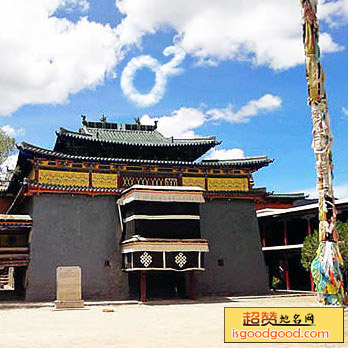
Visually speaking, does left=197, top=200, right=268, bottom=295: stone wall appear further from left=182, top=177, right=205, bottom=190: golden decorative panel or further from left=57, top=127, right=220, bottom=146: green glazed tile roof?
left=57, top=127, right=220, bottom=146: green glazed tile roof

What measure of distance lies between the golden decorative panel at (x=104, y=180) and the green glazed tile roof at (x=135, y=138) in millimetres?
1819

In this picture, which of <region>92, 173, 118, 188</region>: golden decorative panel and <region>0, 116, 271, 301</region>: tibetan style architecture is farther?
<region>92, 173, 118, 188</region>: golden decorative panel

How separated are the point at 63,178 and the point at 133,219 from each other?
3787 millimetres

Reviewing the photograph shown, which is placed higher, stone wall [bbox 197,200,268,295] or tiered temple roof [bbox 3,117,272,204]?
tiered temple roof [bbox 3,117,272,204]

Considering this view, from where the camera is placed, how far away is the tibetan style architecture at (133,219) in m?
21.2

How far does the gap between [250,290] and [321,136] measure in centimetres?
1350

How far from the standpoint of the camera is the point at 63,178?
2231 cm

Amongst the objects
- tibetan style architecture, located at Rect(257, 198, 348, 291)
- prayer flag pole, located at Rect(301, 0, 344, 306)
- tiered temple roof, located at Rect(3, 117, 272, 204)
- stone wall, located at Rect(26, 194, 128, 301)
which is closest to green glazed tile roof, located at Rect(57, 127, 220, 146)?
tiered temple roof, located at Rect(3, 117, 272, 204)

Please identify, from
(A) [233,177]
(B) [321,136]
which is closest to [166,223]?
(A) [233,177]

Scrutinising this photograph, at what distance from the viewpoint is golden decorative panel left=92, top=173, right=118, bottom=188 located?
22953 millimetres

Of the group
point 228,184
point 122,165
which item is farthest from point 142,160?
point 228,184

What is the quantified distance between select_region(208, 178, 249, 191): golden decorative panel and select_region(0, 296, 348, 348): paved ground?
694 cm

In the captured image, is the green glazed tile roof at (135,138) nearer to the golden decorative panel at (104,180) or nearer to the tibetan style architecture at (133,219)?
the tibetan style architecture at (133,219)

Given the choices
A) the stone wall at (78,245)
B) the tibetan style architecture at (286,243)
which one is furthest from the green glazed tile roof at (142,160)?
the tibetan style architecture at (286,243)
